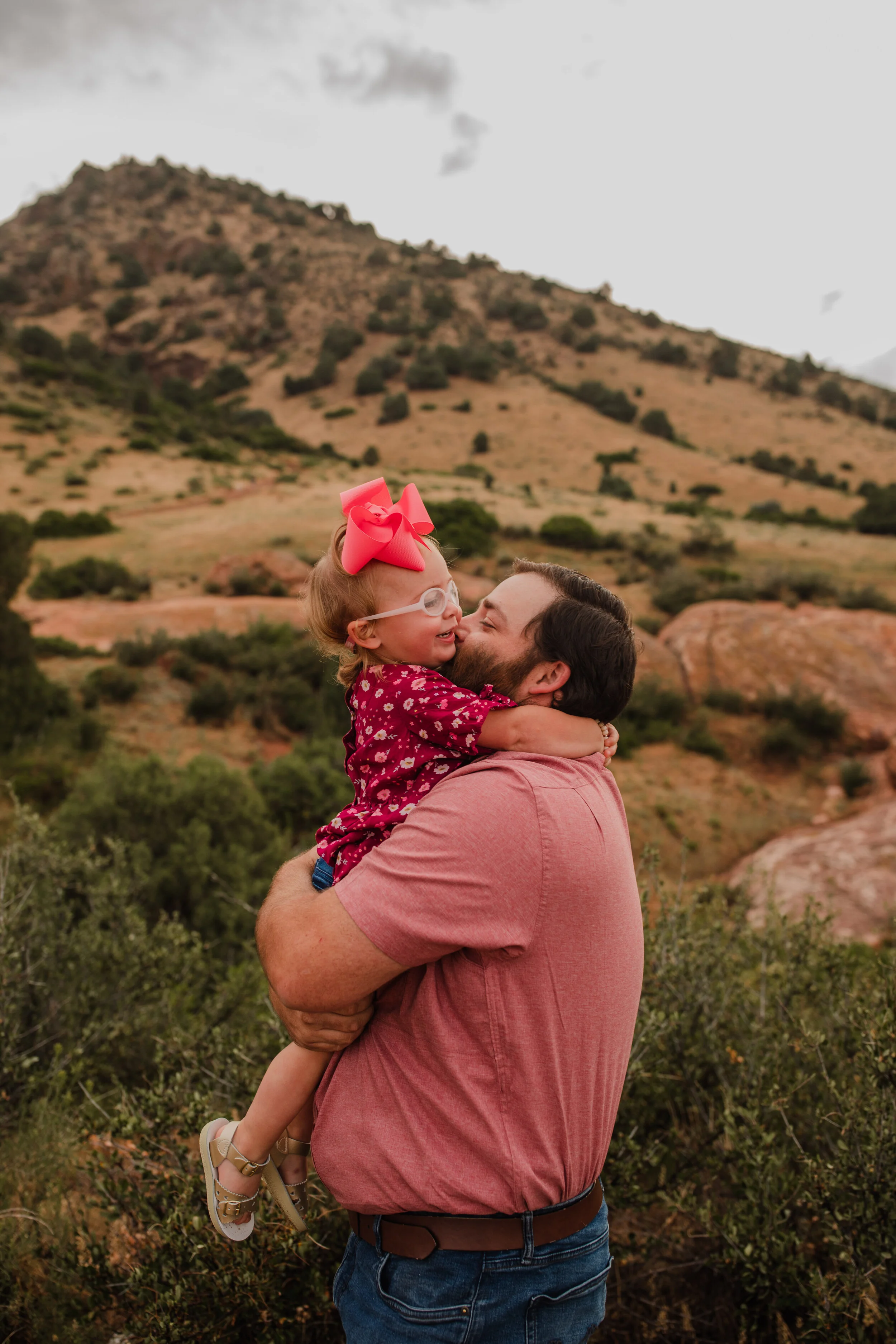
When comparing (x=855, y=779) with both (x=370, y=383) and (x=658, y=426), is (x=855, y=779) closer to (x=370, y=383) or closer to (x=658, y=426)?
(x=658, y=426)

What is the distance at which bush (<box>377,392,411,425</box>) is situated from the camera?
54000mm

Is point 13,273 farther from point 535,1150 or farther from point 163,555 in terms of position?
point 535,1150

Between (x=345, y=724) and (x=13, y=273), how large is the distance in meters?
82.8

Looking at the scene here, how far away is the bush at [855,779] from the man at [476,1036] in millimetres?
12627

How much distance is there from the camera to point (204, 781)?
778cm

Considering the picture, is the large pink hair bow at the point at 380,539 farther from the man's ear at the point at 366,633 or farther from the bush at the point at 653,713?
the bush at the point at 653,713

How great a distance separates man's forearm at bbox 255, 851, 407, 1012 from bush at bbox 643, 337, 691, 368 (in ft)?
246

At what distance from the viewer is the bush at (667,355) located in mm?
68125

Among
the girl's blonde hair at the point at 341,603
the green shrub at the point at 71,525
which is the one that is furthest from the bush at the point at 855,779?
the green shrub at the point at 71,525

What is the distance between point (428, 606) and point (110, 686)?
11.8 metres

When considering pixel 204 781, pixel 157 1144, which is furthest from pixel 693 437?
pixel 157 1144

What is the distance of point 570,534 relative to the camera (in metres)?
25.1

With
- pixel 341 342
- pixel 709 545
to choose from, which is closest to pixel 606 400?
pixel 341 342

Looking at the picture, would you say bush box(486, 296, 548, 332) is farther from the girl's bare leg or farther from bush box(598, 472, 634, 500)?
the girl's bare leg
